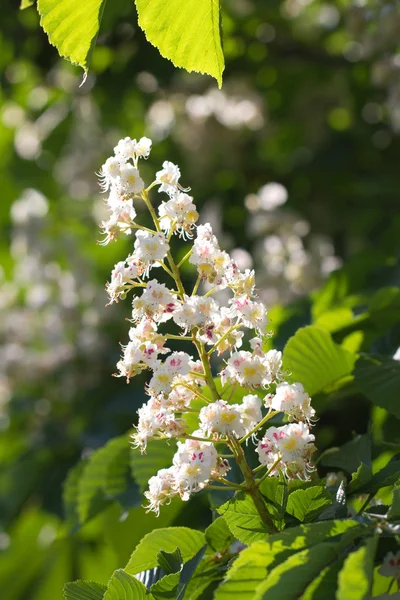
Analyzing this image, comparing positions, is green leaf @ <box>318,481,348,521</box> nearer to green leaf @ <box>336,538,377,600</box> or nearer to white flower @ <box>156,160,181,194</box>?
green leaf @ <box>336,538,377,600</box>

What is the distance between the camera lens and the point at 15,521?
2592mm

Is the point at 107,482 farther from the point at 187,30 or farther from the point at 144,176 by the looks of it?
the point at 144,176

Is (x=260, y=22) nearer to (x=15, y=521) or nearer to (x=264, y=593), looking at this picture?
→ (x=15, y=521)

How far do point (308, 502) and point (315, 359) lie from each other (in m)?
0.30

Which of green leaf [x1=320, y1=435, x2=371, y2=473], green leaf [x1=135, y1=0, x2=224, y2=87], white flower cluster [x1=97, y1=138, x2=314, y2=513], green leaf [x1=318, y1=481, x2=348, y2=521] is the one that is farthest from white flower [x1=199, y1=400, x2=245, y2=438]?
green leaf [x1=135, y1=0, x2=224, y2=87]

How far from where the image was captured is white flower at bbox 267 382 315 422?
2.25ft

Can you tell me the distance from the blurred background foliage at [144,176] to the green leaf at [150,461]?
0.80 meters

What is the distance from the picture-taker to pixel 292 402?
687 mm

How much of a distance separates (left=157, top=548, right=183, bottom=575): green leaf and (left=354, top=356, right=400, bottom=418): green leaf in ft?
0.99

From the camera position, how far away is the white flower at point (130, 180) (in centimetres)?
72

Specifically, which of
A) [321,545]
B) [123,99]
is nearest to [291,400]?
[321,545]

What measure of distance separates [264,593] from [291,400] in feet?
0.57

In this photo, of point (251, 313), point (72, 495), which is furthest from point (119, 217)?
point (72, 495)

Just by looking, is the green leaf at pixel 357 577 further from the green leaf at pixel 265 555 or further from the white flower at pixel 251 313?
the white flower at pixel 251 313
